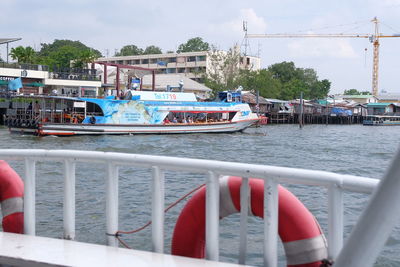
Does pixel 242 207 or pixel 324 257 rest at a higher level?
pixel 242 207

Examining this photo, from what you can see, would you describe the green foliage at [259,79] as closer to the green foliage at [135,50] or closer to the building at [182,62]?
the building at [182,62]

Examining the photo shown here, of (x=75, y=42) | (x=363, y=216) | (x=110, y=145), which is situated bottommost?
(x=110, y=145)

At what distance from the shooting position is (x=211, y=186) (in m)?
3.12

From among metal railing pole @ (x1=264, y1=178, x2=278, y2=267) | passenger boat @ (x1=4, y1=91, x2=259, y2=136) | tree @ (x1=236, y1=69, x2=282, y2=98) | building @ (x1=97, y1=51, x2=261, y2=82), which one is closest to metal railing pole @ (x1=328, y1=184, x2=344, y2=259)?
metal railing pole @ (x1=264, y1=178, x2=278, y2=267)

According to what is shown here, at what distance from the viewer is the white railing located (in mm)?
2811

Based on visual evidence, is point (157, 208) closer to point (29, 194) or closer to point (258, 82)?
point (29, 194)

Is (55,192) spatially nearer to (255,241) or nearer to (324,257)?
(255,241)

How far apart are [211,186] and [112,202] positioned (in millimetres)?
862

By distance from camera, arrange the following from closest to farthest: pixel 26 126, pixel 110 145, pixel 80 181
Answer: pixel 80 181
pixel 110 145
pixel 26 126

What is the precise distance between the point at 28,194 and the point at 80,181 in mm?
8456

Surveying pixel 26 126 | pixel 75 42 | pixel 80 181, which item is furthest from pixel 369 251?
pixel 75 42

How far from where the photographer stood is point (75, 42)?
4823 inches

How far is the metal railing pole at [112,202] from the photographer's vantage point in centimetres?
354

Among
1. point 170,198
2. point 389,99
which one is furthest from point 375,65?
point 170,198
